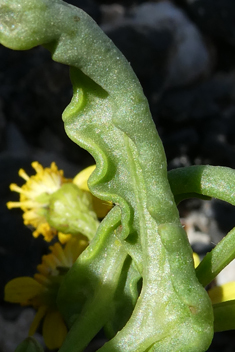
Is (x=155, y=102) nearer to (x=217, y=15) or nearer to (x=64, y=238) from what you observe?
(x=217, y=15)

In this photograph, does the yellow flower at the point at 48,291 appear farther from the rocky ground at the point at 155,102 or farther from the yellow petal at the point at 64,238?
the rocky ground at the point at 155,102

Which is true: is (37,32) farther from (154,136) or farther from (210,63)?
(210,63)

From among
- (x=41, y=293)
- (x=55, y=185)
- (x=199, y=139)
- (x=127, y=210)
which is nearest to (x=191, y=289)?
(x=127, y=210)

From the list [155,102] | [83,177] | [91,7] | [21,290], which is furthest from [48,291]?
[91,7]

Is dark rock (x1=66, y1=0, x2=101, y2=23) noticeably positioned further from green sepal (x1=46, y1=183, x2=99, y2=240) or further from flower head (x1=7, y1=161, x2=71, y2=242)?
green sepal (x1=46, y1=183, x2=99, y2=240)

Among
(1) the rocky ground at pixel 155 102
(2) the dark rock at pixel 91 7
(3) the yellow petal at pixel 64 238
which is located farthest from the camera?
(2) the dark rock at pixel 91 7

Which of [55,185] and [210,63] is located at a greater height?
[210,63]

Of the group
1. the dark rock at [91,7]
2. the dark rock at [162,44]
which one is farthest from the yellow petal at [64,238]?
the dark rock at [91,7]
